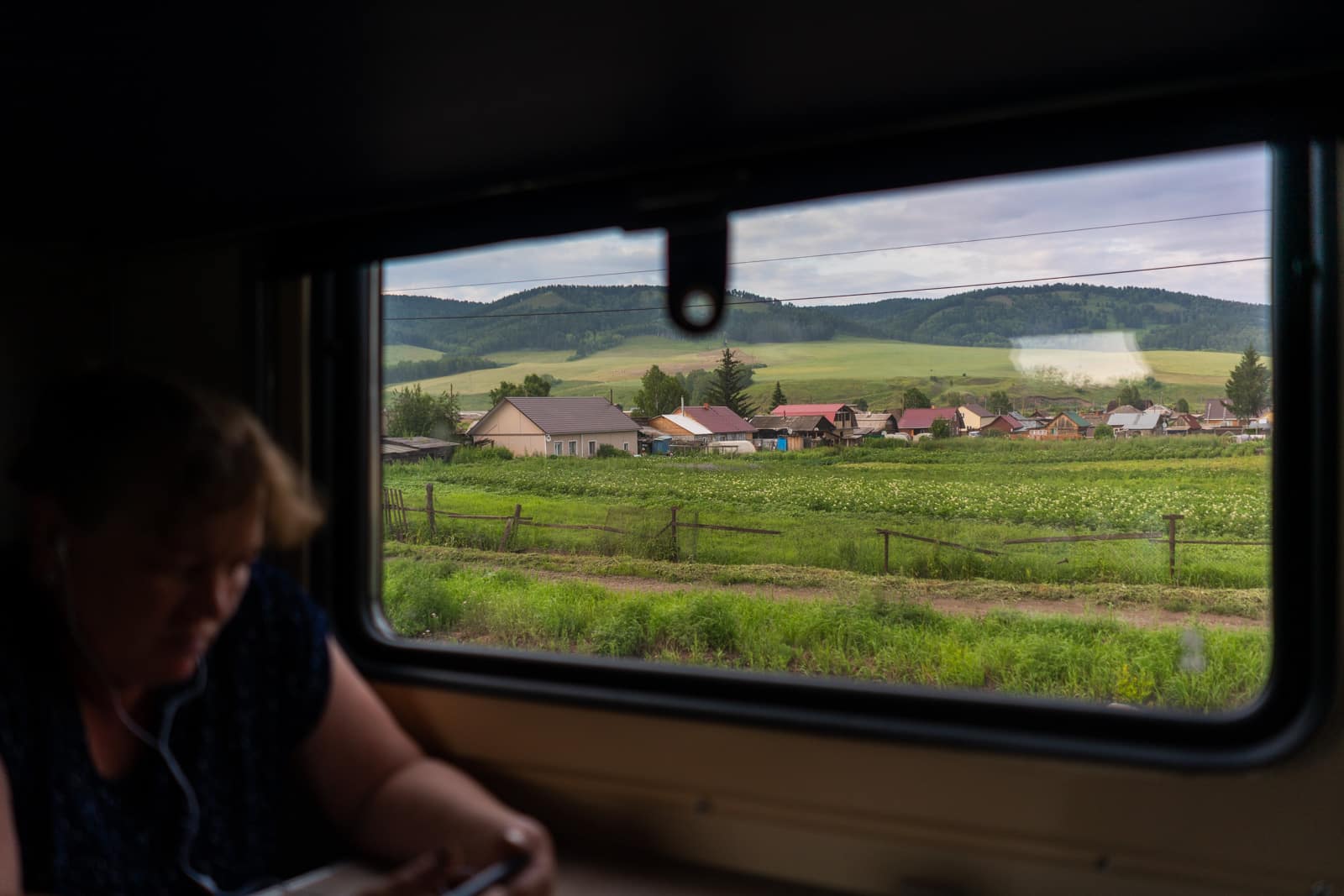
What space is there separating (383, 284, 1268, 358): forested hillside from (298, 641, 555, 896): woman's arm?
795 mm

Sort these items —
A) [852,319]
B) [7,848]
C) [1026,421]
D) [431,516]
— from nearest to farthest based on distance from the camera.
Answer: [7,848], [1026,421], [852,319], [431,516]

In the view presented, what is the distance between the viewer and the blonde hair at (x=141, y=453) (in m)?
1.27

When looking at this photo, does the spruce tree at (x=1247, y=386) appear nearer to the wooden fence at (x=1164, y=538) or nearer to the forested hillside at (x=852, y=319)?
the forested hillside at (x=852, y=319)

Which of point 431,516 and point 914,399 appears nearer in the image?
point 914,399

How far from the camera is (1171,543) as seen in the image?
1616 mm

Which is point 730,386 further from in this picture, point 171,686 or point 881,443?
point 171,686

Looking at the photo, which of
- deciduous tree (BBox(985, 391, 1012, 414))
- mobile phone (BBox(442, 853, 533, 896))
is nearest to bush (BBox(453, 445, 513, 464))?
mobile phone (BBox(442, 853, 533, 896))

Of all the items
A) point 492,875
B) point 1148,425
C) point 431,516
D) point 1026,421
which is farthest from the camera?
point 431,516

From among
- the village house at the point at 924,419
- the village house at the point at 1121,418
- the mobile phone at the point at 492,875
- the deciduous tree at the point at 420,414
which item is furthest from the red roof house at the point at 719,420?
the mobile phone at the point at 492,875

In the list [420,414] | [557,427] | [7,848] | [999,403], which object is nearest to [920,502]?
[999,403]

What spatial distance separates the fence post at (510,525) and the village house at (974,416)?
97 centimetres

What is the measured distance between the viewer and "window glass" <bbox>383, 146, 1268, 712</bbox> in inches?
58.8

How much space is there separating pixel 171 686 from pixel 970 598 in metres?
1.40

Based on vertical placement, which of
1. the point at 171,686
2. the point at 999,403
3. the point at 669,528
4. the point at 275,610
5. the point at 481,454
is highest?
the point at 999,403
